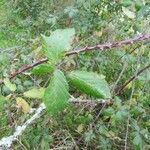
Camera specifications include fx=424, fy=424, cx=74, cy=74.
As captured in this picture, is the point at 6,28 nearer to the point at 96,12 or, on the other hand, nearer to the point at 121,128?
the point at 96,12

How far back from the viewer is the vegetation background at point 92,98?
5.81 feet

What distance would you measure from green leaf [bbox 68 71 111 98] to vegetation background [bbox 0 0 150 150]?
691 mm

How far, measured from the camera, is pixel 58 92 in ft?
2.07

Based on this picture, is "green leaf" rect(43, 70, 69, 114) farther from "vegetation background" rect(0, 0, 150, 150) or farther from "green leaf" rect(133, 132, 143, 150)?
"green leaf" rect(133, 132, 143, 150)

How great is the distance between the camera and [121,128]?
1943 mm

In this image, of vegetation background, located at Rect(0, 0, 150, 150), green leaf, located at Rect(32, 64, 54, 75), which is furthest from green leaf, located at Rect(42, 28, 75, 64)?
vegetation background, located at Rect(0, 0, 150, 150)

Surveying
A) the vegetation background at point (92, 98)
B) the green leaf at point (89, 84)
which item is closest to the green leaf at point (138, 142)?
the vegetation background at point (92, 98)

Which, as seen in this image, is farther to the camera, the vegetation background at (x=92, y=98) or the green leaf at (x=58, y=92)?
the vegetation background at (x=92, y=98)

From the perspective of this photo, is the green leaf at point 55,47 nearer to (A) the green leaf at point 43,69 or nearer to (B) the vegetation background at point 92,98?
(A) the green leaf at point 43,69

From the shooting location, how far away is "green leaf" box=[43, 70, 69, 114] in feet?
2.07

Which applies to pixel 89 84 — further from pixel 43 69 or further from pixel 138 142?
pixel 138 142

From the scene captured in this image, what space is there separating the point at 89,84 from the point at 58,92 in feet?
0.16

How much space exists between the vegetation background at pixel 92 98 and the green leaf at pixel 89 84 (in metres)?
0.69

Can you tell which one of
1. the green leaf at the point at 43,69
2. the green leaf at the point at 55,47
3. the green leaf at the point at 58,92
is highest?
the green leaf at the point at 55,47
